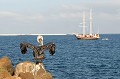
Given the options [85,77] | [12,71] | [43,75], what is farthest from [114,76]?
[43,75]

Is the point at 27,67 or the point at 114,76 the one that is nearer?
the point at 27,67

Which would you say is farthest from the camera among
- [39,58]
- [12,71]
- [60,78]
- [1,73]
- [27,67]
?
[60,78]

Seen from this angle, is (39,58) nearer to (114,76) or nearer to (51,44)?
(51,44)

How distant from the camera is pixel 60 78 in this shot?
44.2 m

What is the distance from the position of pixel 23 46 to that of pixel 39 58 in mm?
1284

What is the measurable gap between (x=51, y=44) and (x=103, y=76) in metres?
33.0

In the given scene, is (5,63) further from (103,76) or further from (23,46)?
(103,76)

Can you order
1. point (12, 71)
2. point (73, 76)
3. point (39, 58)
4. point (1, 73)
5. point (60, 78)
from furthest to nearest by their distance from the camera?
point (73, 76), point (60, 78), point (12, 71), point (1, 73), point (39, 58)

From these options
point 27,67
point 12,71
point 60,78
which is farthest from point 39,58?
point 60,78

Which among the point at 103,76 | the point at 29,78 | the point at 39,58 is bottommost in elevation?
the point at 103,76

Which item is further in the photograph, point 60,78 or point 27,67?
Answer: point 60,78

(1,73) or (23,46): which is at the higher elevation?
(23,46)

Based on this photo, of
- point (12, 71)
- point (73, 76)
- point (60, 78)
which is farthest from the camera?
point (73, 76)

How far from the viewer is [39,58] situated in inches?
624
